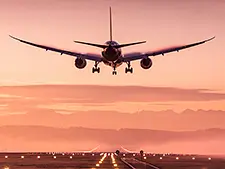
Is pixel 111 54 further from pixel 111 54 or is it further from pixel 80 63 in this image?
pixel 80 63

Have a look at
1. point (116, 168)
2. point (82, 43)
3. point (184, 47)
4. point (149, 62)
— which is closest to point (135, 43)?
point (82, 43)

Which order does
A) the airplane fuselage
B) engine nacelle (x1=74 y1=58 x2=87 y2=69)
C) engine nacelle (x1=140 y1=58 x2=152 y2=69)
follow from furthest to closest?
engine nacelle (x1=140 y1=58 x2=152 y2=69), engine nacelle (x1=74 y1=58 x2=87 y2=69), the airplane fuselage

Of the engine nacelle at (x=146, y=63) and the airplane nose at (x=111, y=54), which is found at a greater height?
the engine nacelle at (x=146, y=63)

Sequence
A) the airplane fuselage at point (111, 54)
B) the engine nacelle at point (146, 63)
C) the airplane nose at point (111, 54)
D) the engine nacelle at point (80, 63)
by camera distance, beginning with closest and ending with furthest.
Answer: the airplane nose at point (111, 54) → the airplane fuselage at point (111, 54) → the engine nacelle at point (80, 63) → the engine nacelle at point (146, 63)

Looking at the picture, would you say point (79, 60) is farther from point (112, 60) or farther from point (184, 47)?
point (184, 47)

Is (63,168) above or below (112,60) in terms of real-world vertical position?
below

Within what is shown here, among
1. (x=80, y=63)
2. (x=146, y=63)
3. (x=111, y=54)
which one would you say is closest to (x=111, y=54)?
(x=111, y=54)

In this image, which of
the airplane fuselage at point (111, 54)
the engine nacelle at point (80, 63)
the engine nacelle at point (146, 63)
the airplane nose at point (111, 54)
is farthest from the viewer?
the engine nacelle at point (146, 63)

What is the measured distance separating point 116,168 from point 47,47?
23164 mm

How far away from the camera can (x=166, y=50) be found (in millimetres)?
85375

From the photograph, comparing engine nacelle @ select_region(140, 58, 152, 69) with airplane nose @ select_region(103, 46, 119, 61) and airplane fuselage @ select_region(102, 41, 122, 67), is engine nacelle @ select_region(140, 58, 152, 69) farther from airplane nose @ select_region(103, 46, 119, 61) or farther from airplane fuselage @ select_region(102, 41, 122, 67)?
airplane nose @ select_region(103, 46, 119, 61)

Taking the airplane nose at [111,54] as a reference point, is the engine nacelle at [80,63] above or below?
above

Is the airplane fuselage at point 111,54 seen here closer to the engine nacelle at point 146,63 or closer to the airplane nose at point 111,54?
the airplane nose at point 111,54

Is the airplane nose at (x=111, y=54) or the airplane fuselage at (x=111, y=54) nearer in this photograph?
the airplane nose at (x=111, y=54)
